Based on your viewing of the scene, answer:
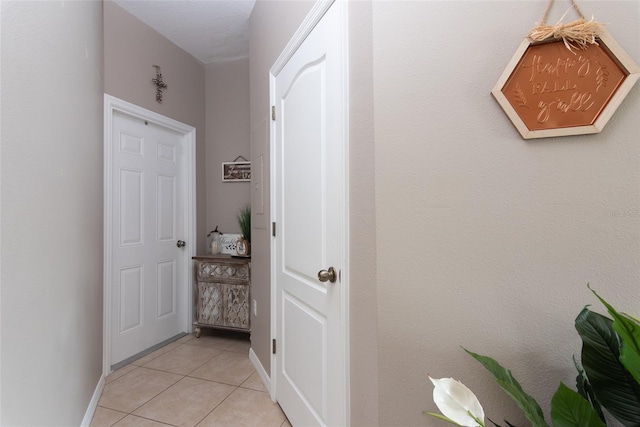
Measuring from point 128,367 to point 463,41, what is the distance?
3037mm

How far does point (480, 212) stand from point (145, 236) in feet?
9.36

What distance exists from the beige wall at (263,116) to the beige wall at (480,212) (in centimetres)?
117

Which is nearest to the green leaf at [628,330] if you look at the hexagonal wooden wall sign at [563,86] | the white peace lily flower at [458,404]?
the white peace lily flower at [458,404]

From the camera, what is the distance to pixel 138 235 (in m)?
2.90

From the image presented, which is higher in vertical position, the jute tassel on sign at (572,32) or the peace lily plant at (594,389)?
the jute tassel on sign at (572,32)

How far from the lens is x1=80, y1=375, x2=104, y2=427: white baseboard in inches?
71.5

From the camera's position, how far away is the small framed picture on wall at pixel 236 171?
11.4 feet

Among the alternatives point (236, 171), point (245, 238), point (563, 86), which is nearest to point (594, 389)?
point (563, 86)

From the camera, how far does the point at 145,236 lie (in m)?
2.97

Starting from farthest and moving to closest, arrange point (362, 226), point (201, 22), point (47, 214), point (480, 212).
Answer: point (201, 22) → point (47, 214) → point (362, 226) → point (480, 212)

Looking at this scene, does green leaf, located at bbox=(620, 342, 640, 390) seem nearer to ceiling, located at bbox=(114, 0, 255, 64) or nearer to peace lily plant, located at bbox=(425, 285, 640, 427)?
peace lily plant, located at bbox=(425, 285, 640, 427)

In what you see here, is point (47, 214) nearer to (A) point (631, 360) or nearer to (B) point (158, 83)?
(A) point (631, 360)

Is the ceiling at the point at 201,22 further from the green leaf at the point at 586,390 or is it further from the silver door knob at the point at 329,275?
the green leaf at the point at 586,390

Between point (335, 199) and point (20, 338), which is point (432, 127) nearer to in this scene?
point (335, 199)
